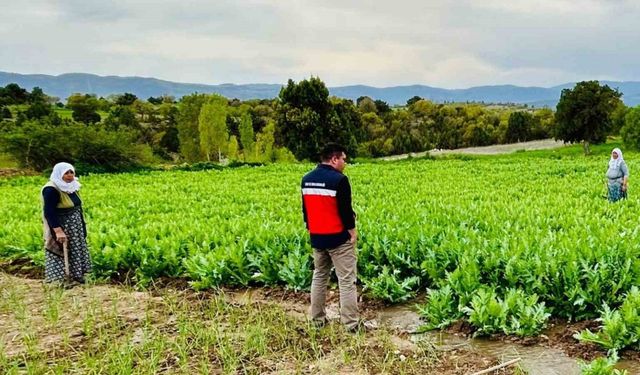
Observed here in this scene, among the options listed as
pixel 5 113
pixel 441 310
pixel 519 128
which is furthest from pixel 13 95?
pixel 441 310

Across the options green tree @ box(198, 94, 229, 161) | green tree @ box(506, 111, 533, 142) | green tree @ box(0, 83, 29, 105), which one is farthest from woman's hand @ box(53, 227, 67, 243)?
green tree @ box(506, 111, 533, 142)

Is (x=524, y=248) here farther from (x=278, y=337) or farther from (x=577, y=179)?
(x=577, y=179)

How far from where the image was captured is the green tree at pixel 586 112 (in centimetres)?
4841

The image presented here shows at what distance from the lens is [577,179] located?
2112 cm

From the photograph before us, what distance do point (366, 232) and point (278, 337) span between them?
129 inches

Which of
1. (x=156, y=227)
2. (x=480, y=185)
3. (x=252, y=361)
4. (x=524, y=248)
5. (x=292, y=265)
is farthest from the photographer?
(x=480, y=185)

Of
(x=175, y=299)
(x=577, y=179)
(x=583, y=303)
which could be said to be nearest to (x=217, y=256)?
(x=175, y=299)

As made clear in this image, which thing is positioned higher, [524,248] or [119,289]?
[524,248]

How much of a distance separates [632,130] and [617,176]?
45396 millimetres

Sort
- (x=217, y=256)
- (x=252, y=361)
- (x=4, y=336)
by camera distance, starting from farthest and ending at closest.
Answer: (x=217, y=256) → (x=4, y=336) → (x=252, y=361)

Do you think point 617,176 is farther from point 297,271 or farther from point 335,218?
point 335,218

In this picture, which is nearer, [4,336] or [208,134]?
[4,336]

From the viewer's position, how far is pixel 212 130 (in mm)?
54188

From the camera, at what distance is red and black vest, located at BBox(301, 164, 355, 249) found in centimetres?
604
